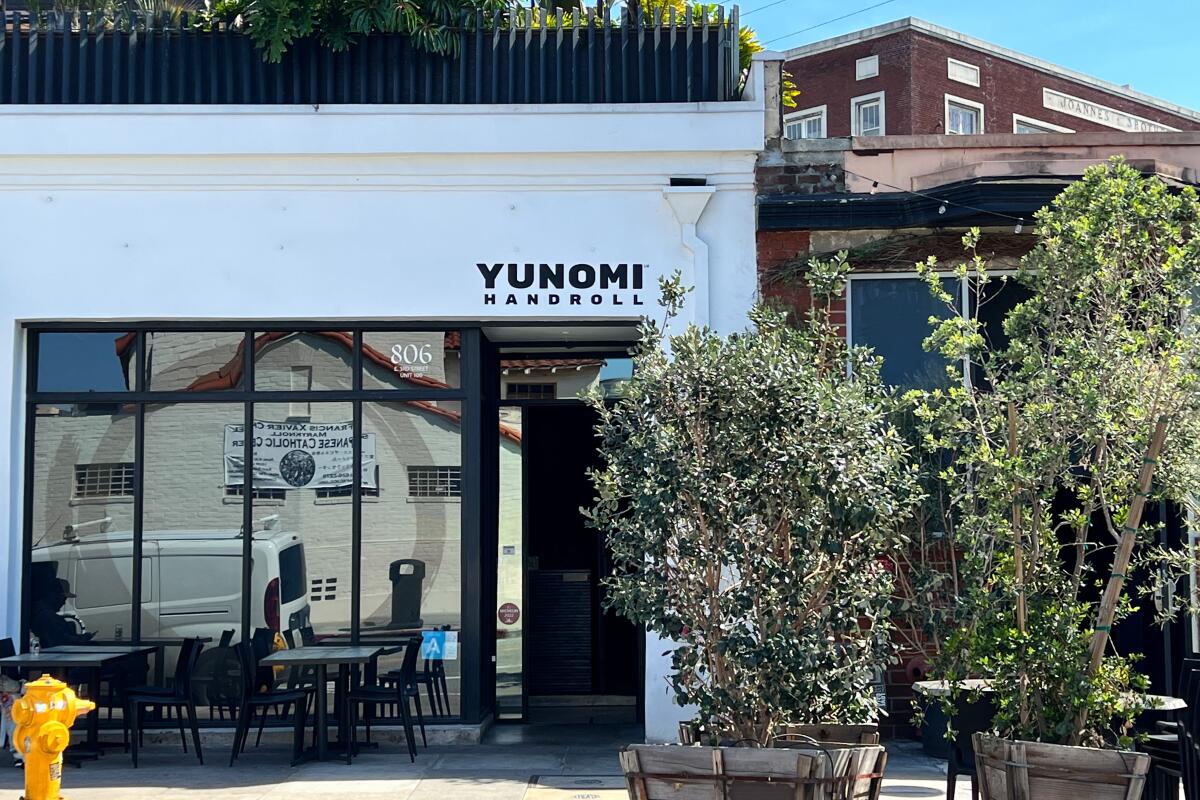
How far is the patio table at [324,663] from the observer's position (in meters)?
9.09

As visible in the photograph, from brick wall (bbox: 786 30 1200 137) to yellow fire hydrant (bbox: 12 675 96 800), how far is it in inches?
1149

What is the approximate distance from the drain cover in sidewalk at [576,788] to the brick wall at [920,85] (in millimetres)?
27167

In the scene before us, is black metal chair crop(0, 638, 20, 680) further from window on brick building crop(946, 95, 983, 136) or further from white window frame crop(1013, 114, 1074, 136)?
white window frame crop(1013, 114, 1074, 136)

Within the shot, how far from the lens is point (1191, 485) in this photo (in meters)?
6.32

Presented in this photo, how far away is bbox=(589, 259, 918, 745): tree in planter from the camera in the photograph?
6219 mm

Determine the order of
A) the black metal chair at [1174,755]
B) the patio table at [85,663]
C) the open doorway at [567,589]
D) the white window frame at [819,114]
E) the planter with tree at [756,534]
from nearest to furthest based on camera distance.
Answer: the planter with tree at [756,534]
the black metal chair at [1174,755]
the patio table at [85,663]
the open doorway at [567,589]
the white window frame at [819,114]

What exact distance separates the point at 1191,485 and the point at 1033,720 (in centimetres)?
138

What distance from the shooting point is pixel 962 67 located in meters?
34.5

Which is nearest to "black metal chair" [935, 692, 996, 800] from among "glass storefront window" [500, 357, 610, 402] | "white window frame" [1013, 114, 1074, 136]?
"glass storefront window" [500, 357, 610, 402]

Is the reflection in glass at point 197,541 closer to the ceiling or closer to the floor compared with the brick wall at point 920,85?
closer to the floor

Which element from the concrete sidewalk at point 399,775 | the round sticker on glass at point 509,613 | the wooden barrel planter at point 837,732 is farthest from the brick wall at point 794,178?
the wooden barrel planter at point 837,732

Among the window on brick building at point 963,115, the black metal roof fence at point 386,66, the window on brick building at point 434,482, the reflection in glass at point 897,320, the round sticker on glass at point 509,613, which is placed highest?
the window on brick building at point 963,115

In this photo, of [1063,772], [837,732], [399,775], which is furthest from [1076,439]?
[399,775]

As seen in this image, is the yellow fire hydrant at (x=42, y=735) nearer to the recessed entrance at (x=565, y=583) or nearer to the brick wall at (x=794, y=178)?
the recessed entrance at (x=565, y=583)
